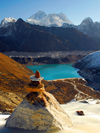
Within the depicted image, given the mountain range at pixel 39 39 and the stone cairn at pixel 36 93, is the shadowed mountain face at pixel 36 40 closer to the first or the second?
the mountain range at pixel 39 39

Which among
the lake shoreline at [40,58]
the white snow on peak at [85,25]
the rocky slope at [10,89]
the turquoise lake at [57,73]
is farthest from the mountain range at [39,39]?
the rocky slope at [10,89]

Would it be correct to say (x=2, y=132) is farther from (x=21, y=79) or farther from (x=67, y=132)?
(x=21, y=79)

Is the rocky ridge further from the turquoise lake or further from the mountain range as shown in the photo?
the mountain range

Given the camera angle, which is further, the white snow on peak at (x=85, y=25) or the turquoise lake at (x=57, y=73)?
the white snow on peak at (x=85, y=25)

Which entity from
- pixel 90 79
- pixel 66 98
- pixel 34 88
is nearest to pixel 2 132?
pixel 34 88

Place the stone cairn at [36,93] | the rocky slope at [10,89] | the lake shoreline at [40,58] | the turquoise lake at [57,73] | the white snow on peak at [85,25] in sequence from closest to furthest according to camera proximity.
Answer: the stone cairn at [36,93], the rocky slope at [10,89], the turquoise lake at [57,73], the lake shoreline at [40,58], the white snow on peak at [85,25]

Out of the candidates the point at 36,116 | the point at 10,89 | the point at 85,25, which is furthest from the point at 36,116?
the point at 85,25

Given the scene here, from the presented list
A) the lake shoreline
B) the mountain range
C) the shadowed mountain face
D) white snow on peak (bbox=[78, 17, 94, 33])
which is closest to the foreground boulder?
the lake shoreline

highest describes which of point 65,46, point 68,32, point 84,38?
point 68,32

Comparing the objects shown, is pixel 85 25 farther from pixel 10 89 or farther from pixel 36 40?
pixel 10 89
